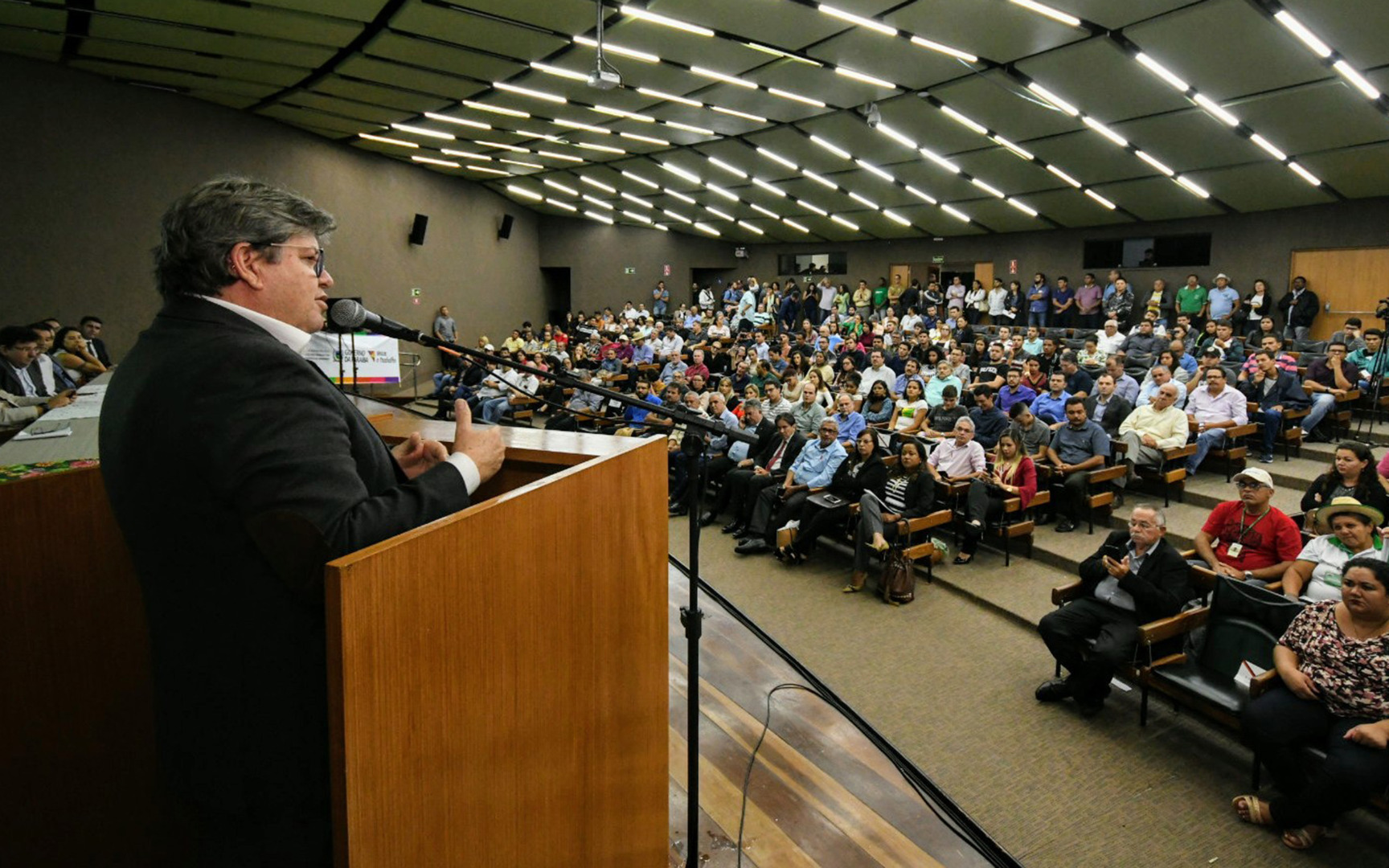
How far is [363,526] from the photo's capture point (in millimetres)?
716

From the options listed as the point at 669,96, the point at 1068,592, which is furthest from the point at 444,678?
the point at 669,96

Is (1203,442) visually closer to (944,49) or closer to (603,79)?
(944,49)

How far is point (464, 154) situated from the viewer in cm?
1229

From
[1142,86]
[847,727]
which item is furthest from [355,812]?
[1142,86]

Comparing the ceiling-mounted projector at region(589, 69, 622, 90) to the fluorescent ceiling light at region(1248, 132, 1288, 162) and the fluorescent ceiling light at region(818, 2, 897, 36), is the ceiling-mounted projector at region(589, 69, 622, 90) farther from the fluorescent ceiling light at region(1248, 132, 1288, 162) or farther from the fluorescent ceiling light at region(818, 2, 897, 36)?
the fluorescent ceiling light at region(1248, 132, 1288, 162)

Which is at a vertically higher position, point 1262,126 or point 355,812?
point 1262,126

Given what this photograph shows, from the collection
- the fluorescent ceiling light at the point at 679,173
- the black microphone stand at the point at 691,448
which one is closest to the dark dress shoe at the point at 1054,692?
the black microphone stand at the point at 691,448

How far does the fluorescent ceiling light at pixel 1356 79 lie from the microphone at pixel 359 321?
311 inches

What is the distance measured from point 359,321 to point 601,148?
1111cm

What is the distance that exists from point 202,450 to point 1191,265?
13.1 m

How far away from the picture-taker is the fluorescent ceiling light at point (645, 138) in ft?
34.7

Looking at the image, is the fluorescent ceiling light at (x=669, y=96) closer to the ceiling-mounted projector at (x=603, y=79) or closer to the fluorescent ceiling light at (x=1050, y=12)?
the ceiling-mounted projector at (x=603, y=79)

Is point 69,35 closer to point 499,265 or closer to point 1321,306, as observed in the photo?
point 499,265

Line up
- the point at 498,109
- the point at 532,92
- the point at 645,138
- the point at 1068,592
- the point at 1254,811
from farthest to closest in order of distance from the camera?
1. the point at 645,138
2. the point at 498,109
3. the point at 532,92
4. the point at 1068,592
5. the point at 1254,811
